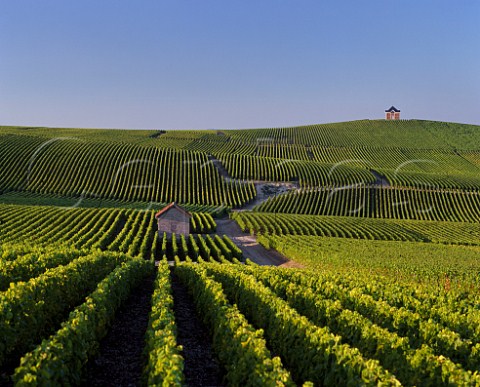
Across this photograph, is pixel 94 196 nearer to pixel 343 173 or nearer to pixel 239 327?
pixel 343 173

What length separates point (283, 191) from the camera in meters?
90.8

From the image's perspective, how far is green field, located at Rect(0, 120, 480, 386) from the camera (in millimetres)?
10203

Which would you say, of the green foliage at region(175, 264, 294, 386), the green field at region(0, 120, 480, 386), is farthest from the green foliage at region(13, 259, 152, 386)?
the green foliage at region(175, 264, 294, 386)

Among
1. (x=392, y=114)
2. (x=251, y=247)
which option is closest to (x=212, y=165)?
(x=251, y=247)

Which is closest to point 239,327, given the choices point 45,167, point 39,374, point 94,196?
point 39,374

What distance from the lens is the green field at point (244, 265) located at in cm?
1020

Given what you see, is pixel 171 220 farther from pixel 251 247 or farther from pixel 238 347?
pixel 238 347

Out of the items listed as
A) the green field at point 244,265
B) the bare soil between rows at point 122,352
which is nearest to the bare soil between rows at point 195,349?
the green field at point 244,265

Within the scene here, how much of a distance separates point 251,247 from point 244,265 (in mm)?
18922

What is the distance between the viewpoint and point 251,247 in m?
48.3

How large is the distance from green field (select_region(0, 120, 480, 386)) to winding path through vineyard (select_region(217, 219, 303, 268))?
0.55 metres

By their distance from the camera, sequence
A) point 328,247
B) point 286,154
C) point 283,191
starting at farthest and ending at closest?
point 286,154
point 283,191
point 328,247

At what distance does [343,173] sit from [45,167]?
68.6m

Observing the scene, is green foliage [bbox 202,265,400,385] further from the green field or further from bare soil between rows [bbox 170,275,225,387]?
bare soil between rows [bbox 170,275,225,387]
